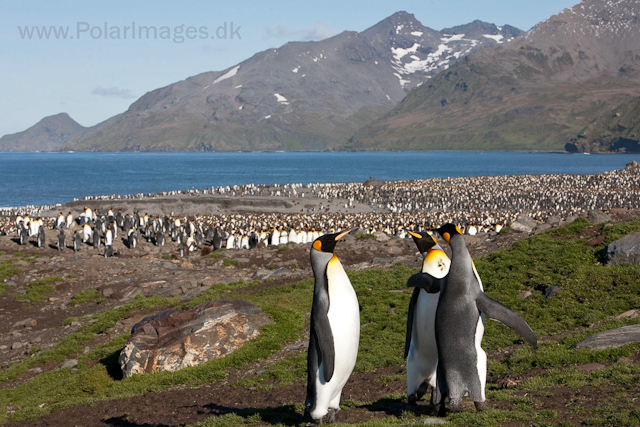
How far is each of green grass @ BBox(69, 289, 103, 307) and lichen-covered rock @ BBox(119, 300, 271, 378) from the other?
809 cm

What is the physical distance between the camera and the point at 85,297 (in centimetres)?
2028

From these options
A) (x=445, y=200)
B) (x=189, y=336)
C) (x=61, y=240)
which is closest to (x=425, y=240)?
(x=189, y=336)

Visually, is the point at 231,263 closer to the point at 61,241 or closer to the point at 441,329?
the point at 61,241

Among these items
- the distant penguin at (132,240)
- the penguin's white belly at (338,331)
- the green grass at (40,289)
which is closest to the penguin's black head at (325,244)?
the penguin's white belly at (338,331)

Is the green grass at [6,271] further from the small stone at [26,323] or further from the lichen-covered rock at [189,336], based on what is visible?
the lichen-covered rock at [189,336]

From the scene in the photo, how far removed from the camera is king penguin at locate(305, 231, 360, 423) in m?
6.90

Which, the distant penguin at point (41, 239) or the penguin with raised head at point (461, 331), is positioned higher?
the penguin with raised head at point (461, 331)

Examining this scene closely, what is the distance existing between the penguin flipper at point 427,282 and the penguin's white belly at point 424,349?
0.23 meters

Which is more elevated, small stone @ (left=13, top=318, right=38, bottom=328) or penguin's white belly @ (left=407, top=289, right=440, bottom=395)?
penguin's white belly @ (left=407, top=289, right=440, bottom=395)

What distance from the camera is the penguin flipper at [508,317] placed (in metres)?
6.64

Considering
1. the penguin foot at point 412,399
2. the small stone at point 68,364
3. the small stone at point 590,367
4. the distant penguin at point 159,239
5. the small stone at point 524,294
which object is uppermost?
the small stone at point 524,294

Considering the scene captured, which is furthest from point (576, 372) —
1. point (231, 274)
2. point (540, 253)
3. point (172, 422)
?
point (231, 274)

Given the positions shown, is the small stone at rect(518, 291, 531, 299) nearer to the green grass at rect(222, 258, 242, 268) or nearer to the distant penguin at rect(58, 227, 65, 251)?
the green grass at rect(222, 258, 242, 268)

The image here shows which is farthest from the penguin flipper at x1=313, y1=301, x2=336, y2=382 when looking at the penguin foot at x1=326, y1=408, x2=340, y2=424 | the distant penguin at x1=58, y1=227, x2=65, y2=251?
the distant penguin at x1=58, y1=227, x2=65, y2=251
